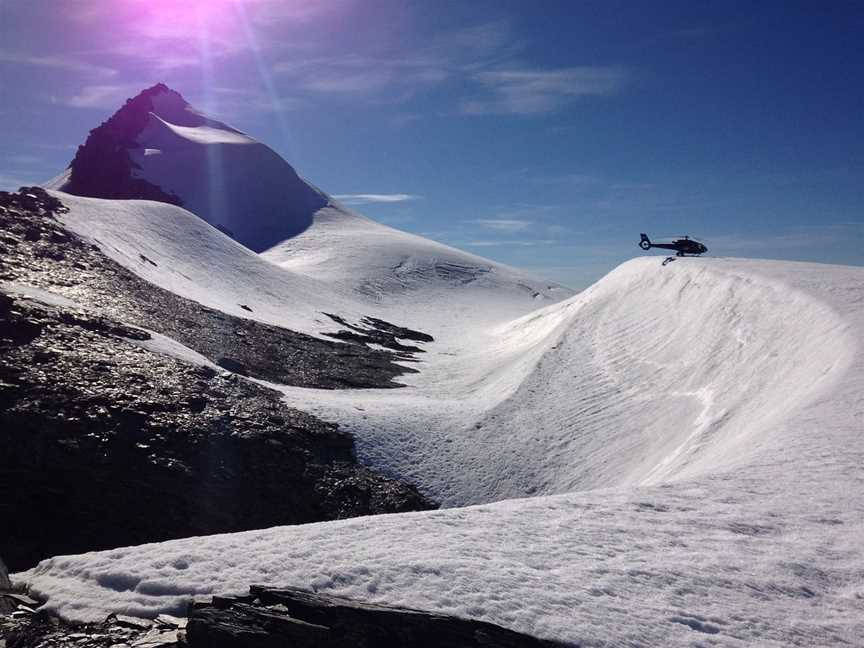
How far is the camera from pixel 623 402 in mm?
29344

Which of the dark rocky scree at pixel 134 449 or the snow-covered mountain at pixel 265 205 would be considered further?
the snow-covered mountain at pixel 265 205

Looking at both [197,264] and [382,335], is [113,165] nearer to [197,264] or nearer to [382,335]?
[197,264]

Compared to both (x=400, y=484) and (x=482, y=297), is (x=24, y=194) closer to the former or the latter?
(x=400, y=484)

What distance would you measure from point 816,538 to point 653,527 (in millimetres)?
2350

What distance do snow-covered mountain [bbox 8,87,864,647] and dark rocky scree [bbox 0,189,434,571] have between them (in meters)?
2.26

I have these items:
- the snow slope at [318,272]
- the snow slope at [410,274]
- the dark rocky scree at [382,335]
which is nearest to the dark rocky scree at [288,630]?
the snow slope at [318,272]

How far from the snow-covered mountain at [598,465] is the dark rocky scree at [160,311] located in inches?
101

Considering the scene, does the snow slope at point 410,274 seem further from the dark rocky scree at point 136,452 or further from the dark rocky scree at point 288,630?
the dark rocky scree at point 288,630

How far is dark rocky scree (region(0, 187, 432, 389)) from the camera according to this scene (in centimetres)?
3416

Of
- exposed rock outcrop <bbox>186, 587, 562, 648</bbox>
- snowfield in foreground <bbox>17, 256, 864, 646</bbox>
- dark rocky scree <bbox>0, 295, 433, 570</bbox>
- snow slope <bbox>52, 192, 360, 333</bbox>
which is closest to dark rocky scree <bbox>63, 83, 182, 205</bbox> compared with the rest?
snow slope <bbox>52, 192, 360, 333</bbox>

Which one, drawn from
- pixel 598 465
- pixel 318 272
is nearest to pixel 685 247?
pixel 598 465

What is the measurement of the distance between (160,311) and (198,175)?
114m

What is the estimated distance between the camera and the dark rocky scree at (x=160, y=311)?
3416 centimetres

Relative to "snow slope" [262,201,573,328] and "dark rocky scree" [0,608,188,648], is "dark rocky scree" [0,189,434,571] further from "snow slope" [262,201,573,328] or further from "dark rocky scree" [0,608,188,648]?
"snow slope" [262,201,573,328]
